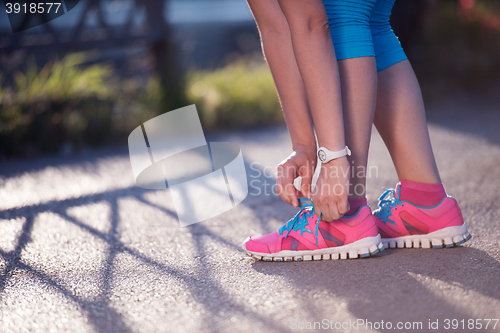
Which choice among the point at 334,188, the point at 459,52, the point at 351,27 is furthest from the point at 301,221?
the point at 459,52

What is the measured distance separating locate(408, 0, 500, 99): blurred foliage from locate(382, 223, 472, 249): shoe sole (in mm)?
5158

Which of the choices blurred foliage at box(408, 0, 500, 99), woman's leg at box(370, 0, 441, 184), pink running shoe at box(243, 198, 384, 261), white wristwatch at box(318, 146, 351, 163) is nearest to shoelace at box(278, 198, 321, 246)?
pink running shoe at box(243, 198, 384, 261)

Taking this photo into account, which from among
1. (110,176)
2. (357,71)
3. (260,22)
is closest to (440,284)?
(357,71)

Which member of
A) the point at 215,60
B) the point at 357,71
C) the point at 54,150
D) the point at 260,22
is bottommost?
the point at 215,60

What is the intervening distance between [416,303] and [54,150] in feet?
11.9

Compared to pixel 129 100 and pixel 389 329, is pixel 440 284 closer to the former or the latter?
pixel 389 329

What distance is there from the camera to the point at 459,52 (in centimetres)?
637

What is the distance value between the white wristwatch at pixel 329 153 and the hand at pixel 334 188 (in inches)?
0.4

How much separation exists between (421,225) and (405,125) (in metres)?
0.34

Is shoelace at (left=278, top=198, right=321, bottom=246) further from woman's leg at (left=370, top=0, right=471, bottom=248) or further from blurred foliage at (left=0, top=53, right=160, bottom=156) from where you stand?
blurred foliage at (left=0, top=53, right=160, bottom=156)

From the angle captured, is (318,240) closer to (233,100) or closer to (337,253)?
(337,253)

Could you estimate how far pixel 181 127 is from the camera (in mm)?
4816

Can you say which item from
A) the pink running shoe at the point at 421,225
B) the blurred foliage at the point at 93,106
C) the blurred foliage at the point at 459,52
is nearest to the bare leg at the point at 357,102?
the pink running shoe at the point at 421,225

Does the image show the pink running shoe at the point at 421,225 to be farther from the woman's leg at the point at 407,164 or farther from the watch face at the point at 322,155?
the watch face at the point at 322,155
